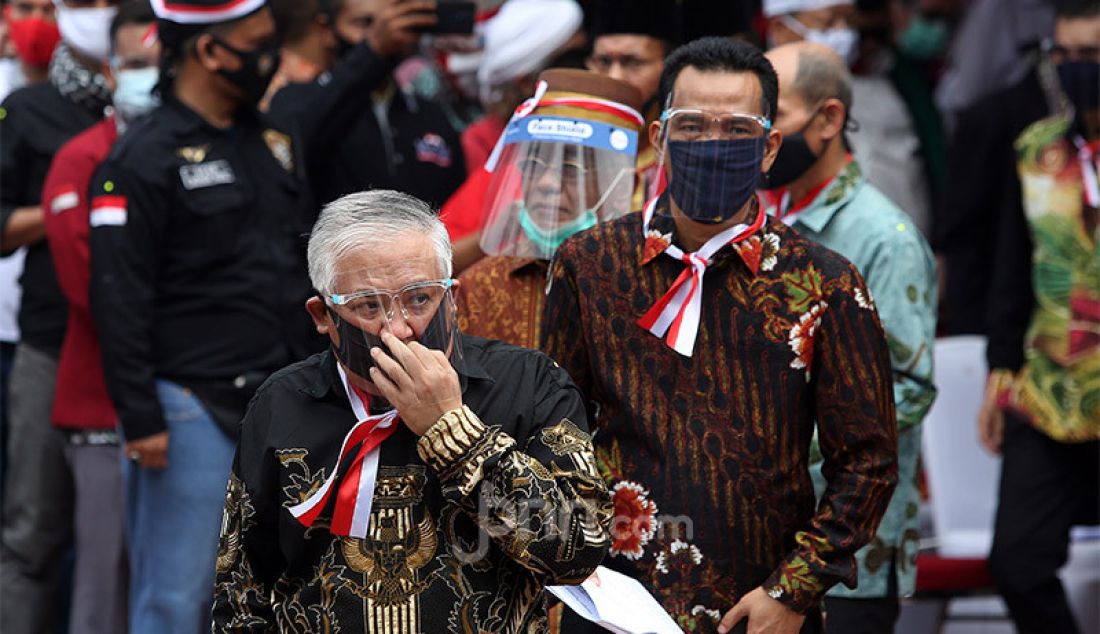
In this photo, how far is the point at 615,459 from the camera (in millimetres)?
4156

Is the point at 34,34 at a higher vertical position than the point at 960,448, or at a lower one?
higher

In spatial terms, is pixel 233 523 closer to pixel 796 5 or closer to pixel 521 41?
pixel 521 41

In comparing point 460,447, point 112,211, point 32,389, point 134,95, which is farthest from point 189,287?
point 460,447

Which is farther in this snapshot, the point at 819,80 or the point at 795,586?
the point at 819,80

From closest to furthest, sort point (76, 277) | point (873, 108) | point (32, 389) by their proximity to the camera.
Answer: point (76, 277), point (32, 389), point (873, 108)

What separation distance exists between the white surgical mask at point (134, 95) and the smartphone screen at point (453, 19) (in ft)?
3.42

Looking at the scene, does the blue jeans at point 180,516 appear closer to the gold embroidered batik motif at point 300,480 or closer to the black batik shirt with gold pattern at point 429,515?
the black batik shirt with gold pattern at point 429,515

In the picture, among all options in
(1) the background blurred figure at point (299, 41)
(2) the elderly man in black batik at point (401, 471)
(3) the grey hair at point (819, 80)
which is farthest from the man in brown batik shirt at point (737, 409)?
(1) the background blurred figure at point (299, 41)

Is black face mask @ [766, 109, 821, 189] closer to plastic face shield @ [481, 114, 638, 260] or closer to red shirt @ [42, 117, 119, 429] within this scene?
plastic face shield @ [481, 114, 638, 260]

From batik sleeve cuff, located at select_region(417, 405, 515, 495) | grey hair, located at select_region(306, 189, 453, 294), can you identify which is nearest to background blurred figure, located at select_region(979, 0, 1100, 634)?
grey hair, located at select_region(306, 189, 453, 294)

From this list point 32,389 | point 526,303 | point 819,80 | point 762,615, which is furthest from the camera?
point 32,389

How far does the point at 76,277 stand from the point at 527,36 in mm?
1975

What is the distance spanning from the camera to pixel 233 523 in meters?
3.57

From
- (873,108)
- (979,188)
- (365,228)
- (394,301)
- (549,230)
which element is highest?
(365,228)
